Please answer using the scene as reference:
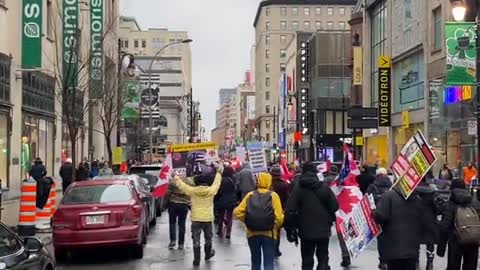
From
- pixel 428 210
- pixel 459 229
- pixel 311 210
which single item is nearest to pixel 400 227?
pixel 428 210

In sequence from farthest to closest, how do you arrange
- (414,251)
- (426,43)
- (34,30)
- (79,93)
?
(426,43) → (79,93) → (34,30) → (414,251)

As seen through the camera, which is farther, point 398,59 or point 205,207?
point 398,59

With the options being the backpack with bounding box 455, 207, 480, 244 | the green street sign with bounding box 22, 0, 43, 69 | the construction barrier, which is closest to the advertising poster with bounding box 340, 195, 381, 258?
the backpack with bounding box 455, 207, 480, 244

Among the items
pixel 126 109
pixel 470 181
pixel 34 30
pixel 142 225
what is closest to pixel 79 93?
pixel 34 30

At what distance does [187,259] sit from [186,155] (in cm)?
359

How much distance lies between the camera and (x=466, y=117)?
33438mm

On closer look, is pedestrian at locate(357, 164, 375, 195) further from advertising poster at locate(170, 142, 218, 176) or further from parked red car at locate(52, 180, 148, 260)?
parked red car at locate(52, 180, 148, 260)

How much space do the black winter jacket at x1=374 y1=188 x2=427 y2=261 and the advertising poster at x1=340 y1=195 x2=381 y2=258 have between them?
2.68 feet

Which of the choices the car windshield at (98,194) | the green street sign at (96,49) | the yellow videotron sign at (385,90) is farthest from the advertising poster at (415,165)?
the yellow videotron sign at (385,90)

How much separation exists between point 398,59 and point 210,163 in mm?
30586

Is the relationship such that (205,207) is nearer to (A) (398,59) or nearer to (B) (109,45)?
(A) (398,59)

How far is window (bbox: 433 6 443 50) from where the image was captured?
37.5 m

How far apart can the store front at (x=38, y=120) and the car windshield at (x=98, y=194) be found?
665 inches

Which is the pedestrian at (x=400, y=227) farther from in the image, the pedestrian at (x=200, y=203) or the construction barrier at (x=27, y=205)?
the construction barrier at (x=27, y=205)
